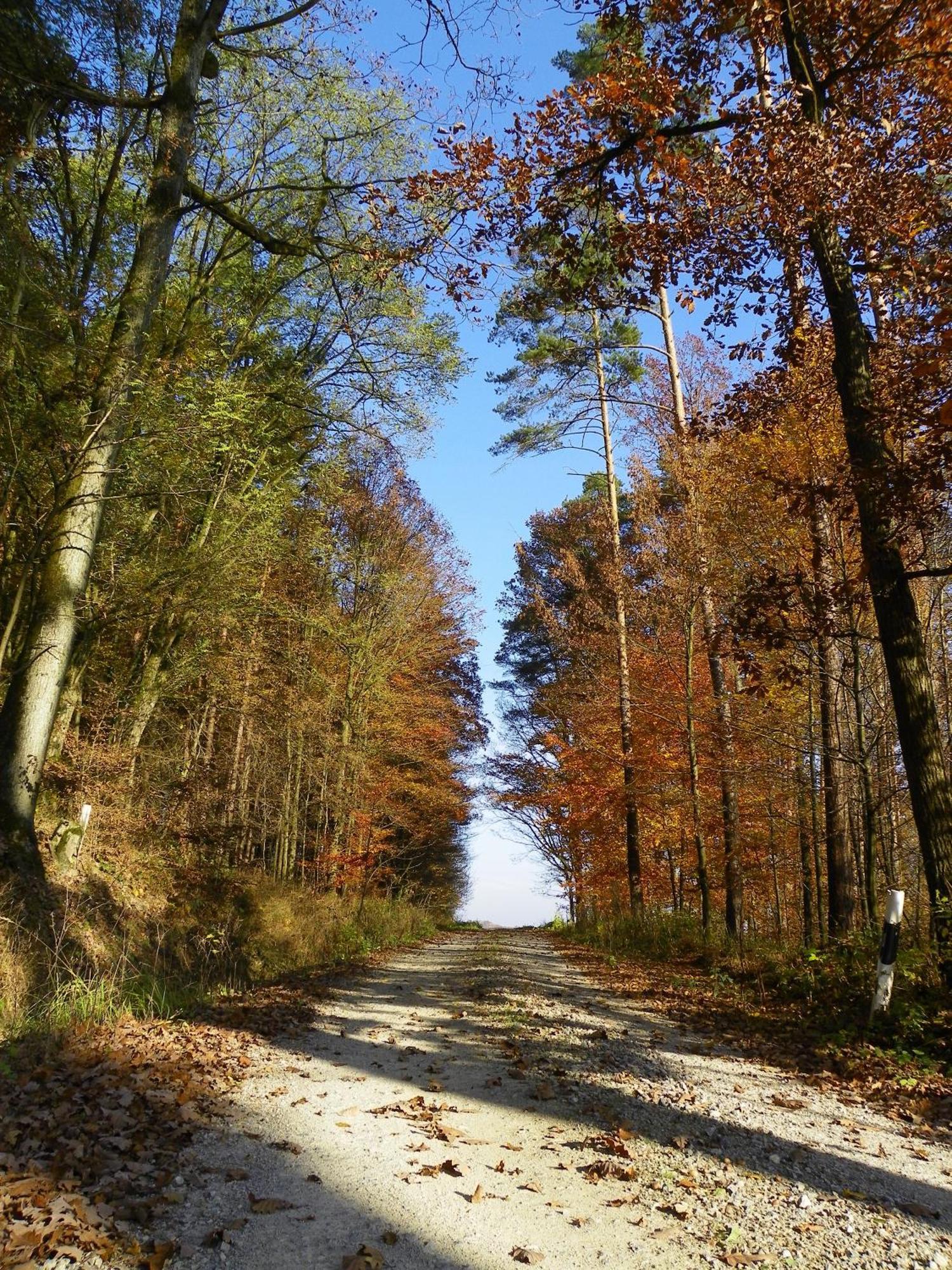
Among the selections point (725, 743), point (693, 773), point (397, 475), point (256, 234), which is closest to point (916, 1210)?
point (725, 743)

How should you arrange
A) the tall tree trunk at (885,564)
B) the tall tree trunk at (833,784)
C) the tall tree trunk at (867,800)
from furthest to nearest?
the tall tree trunk at (833,784) → the tall tree trunk at (867,800) → the tall tree trunk at (885,564)

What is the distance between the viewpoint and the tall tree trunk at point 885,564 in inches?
249

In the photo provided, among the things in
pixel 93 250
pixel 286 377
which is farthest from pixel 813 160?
pixel 286 377

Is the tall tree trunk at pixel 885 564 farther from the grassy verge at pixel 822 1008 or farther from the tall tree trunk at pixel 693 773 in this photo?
the tall tree trunk at pixel 693 773

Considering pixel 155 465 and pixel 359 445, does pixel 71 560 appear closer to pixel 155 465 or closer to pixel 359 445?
pixel 155 465

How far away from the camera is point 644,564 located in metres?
15.3

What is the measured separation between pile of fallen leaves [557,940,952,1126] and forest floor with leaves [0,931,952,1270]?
145 mm

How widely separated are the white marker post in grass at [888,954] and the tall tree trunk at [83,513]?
8.20m

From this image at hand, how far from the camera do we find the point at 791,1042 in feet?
21.2

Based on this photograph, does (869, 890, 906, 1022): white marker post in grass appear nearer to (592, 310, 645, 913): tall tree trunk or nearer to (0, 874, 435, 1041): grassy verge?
(0, 874, 435, 1041): grassy verge

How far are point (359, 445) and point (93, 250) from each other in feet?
16.8

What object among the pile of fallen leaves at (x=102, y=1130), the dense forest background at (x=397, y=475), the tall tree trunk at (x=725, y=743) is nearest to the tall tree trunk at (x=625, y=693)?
the dense forest background at (x=397, y=475)

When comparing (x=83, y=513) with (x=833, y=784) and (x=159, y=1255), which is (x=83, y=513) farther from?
(x=833, y=784)

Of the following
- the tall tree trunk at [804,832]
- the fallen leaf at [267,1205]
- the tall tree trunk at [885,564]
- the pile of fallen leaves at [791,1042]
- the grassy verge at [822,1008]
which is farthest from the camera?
the tall tree trunk at [804,832]
